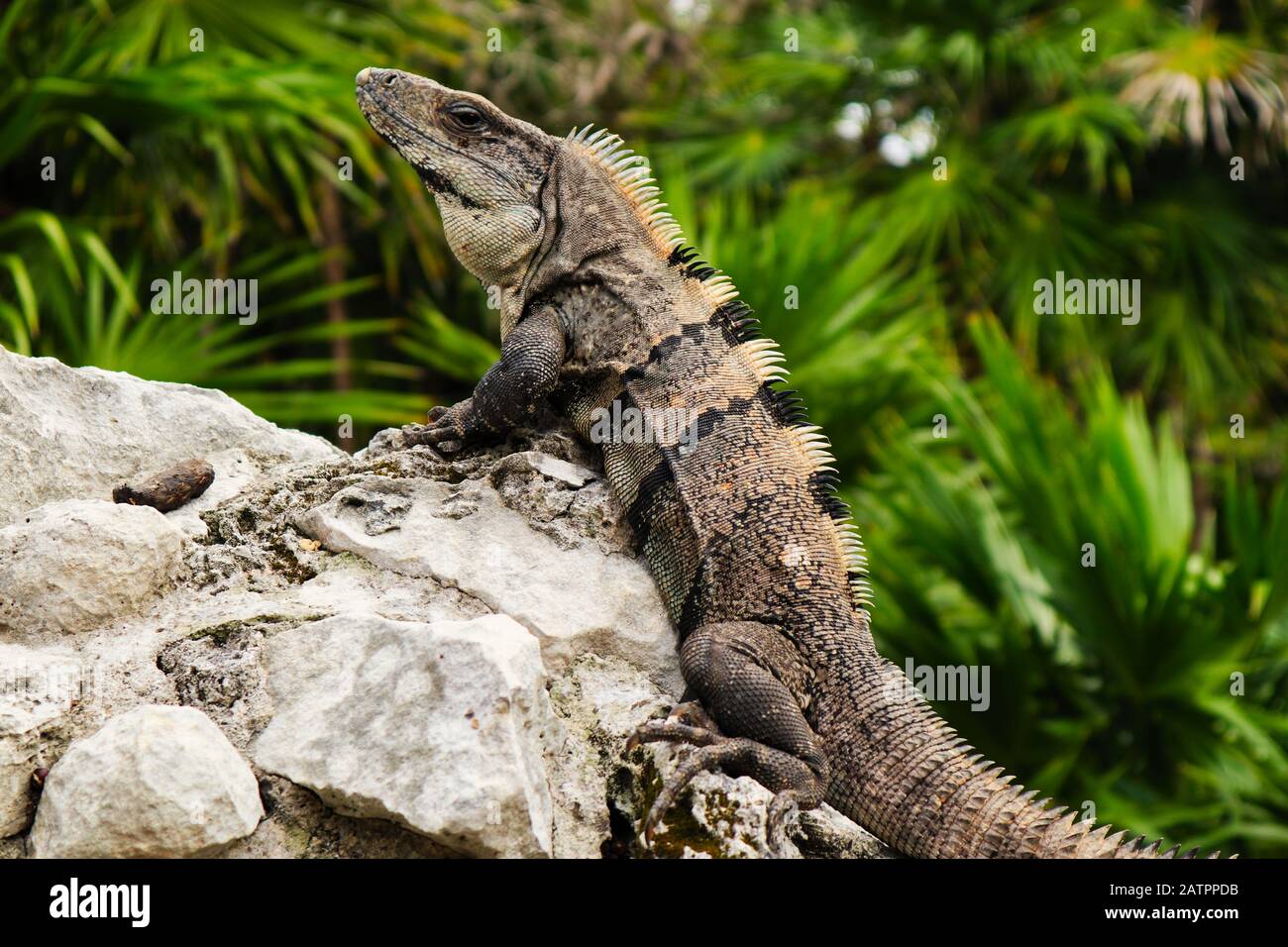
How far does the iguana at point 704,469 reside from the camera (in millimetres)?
3541

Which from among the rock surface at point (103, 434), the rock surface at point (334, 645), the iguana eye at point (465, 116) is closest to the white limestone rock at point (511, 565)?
the rock surface at point (334, 645)

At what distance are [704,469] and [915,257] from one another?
704 centimetres

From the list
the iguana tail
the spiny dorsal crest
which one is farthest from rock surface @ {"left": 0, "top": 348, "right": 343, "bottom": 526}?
the iguana tail

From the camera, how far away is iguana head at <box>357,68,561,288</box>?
445 centimetres

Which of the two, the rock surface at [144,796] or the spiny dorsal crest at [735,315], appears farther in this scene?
the spiny dorsal crest at [735,315]

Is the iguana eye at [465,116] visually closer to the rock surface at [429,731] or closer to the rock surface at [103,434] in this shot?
the rock surface at [103,434]

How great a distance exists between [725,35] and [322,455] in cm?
955

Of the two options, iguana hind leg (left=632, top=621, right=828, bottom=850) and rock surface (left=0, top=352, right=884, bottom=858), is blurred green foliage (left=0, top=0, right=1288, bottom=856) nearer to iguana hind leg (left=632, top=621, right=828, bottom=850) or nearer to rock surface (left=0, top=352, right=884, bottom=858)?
rock surface (left=0, top=352, right=884, bottom=858)

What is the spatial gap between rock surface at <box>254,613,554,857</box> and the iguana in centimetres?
39

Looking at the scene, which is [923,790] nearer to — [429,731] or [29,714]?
[429,731]

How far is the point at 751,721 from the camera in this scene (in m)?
3.52

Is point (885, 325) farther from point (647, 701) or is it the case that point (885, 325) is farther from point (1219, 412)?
point (647, 701)

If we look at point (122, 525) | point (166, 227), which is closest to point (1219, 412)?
point (166, 227)
